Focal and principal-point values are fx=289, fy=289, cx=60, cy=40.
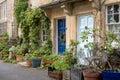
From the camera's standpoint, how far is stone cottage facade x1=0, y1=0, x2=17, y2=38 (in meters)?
24.1

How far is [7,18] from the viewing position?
26.0 metres

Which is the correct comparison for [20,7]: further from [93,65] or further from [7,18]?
[93,65]

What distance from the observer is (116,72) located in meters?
8.94

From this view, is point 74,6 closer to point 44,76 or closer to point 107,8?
point 107,8

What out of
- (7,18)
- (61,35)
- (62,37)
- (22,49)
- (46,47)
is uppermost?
(7,18)

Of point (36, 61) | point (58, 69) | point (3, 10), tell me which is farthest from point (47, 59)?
point (3, 10)

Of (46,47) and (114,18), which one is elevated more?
(114,18)

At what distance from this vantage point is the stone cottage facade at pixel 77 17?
39.8ft

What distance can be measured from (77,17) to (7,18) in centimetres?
1277

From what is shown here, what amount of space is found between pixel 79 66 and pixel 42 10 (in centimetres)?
761

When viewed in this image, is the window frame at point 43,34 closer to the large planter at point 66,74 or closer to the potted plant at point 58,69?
the potted plant at point 58,69

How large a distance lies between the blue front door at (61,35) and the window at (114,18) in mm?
4238

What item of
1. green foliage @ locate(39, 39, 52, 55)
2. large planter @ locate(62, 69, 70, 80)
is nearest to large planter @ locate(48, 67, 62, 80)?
large planter @ locate(62, 69, 70, 80)

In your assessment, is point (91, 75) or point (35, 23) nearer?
point (91, 75)
